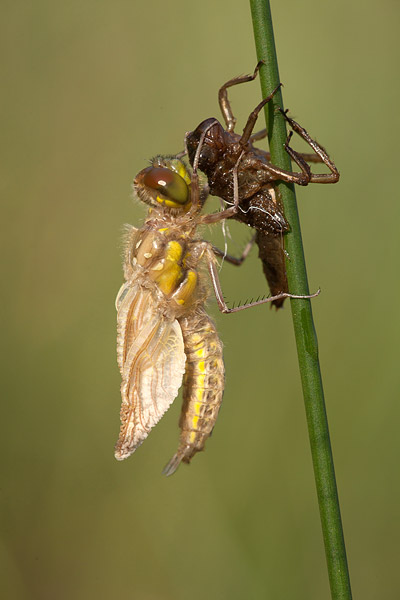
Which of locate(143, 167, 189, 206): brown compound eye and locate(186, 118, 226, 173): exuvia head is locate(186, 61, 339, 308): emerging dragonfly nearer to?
locate(186, 118, 226, 173): exuvia head

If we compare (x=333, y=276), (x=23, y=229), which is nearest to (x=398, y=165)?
(x=333, y=276)

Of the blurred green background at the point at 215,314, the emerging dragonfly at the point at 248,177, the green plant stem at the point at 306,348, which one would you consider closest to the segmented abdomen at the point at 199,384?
the emerging dragonfly at the point at 248,177

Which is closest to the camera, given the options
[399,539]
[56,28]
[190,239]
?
[190,239]

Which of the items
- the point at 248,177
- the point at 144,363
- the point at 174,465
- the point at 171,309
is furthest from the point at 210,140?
the point at 174,465

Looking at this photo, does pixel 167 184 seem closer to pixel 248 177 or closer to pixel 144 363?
pixel 248 177

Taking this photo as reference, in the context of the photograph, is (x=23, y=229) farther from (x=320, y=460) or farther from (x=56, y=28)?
(x=320, y=460)
